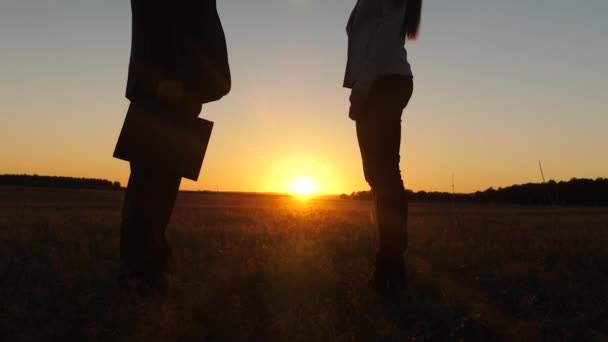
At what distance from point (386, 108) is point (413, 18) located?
0.65m

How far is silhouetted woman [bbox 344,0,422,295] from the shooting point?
3.08m

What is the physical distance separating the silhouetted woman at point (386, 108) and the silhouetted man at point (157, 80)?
0.97m

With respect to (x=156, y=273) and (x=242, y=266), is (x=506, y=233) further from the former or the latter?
(x=156, y=273)

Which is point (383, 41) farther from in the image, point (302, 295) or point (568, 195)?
point (568, 195)

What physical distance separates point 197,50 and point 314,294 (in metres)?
1.63

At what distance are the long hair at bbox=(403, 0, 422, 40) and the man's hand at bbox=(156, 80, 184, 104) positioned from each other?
58.5 inches

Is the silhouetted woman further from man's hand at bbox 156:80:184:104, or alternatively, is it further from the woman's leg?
man's hand at bbox 156:80:184:104

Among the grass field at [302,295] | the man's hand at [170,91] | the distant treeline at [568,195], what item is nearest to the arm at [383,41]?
the man's hand at [170,91]

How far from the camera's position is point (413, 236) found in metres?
5.80

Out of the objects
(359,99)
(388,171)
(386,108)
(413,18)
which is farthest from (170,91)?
(413,18)

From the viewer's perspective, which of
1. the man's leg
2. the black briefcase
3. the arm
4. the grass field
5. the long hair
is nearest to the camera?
the grass field

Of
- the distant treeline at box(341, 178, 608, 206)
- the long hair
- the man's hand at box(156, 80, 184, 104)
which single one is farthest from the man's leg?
the distant treeline at box(341, 178, 608, 206)

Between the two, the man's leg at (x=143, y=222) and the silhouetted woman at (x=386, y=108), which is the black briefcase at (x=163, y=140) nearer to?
the man's leg at (x=143, y=222)

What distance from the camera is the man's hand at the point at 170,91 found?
9.69 feet
